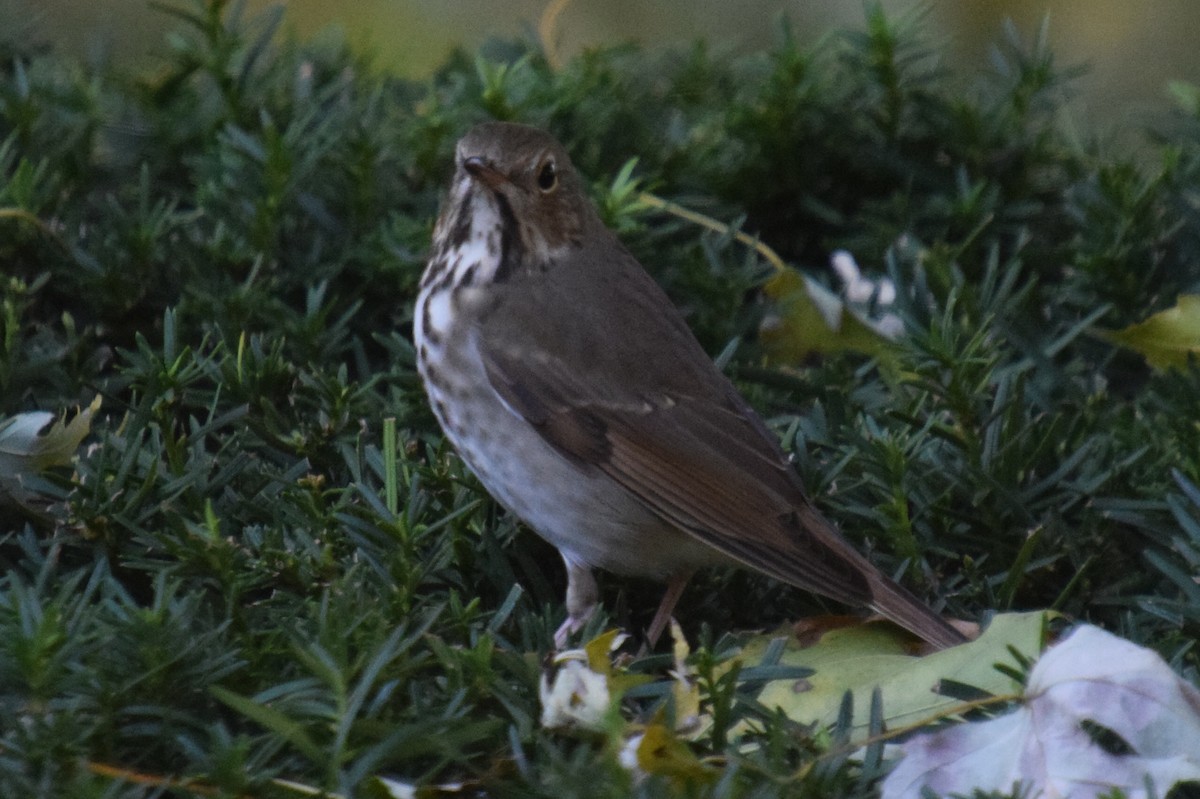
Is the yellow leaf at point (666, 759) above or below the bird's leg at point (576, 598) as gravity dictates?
above

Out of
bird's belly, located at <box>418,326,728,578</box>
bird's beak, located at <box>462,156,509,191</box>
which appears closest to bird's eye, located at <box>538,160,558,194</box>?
bird's beak, located at <box>462,156,509,191</box>

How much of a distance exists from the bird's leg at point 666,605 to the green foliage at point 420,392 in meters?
0.05

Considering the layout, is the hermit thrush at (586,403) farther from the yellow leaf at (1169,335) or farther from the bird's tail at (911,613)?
the yellow leaf at (1169,335)

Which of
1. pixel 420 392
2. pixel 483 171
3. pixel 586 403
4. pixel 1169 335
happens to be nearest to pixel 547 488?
pixel 586 403

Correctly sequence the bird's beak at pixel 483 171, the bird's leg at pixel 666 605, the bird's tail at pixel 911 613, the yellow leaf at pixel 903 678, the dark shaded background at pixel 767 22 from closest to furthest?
1. the yellow leaf at pixel 903 678
2. the bird's tail at pixel 911 613
3. the bird's leg at pixel 666 605
4. the bird's beak at pixel 483 171
5. the dark shaded background at pixel 767 22

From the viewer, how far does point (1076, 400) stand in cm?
385

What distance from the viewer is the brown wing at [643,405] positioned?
135 inches

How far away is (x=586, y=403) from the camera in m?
3.75

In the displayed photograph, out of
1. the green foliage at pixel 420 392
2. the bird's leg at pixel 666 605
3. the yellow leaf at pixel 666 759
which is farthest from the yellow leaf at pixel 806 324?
the yellow leaf at pixel 666 759

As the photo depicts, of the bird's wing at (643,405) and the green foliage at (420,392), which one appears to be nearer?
the green foliage at (420,392)

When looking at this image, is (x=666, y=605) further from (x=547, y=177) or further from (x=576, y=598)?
(x=547, y=177)

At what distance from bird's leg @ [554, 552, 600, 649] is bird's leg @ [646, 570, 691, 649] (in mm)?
120

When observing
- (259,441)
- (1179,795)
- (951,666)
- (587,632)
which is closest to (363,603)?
(587,632)

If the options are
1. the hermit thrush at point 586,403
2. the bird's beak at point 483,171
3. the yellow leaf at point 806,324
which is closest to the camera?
the hermit thrush at point 586,403
